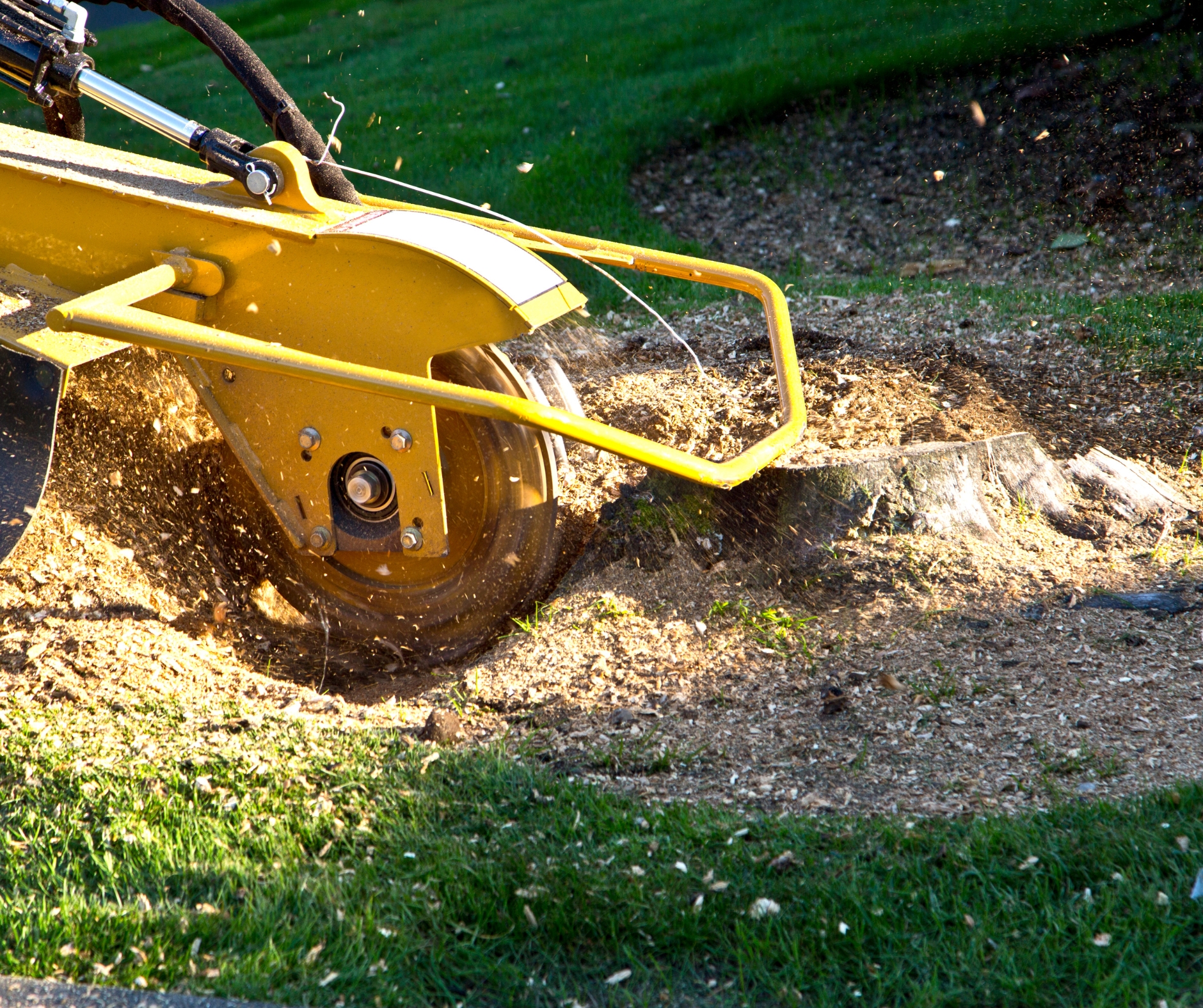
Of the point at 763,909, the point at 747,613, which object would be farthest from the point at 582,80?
the point at 763,909

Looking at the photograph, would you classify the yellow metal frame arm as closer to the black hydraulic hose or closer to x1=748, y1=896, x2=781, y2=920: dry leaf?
the black hydraulic hose

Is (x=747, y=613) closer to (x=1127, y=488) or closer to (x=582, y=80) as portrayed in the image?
(x=1127, y=488)

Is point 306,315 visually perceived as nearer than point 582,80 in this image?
Yes

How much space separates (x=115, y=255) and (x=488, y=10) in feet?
27.5

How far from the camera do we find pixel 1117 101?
21.7ft

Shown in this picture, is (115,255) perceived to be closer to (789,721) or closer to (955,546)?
(789,721)

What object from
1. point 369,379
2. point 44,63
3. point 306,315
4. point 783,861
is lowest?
point 783,861

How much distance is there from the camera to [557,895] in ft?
6.78

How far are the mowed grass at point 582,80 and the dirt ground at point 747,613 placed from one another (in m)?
2.15

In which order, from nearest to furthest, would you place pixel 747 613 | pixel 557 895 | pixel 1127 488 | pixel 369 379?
pixel 557 895
pixel 369 379
pixel 747 613
pixel 1127 488

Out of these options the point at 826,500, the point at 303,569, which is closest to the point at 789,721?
the point at 826,500

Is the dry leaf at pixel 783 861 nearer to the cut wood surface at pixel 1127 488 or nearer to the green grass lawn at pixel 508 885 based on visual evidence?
the green grass lawn at pixel 508 885

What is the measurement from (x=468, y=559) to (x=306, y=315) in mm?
780

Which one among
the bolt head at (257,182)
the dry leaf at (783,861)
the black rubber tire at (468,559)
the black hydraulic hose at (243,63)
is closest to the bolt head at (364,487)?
the black rubber tire at (468,559)
